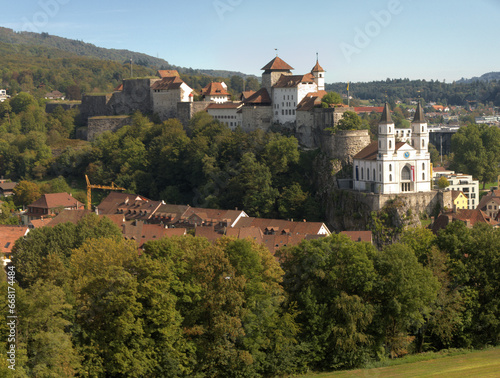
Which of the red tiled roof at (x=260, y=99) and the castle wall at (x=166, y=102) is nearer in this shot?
the red tiled roof at (x=260, y=99)

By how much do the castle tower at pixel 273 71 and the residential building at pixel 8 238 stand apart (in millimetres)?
29666

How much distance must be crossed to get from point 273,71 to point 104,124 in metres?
25.2

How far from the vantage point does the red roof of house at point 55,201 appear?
77875 mm

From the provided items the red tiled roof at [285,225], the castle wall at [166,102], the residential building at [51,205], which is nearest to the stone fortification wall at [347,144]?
the red tiled roof at [285,225]

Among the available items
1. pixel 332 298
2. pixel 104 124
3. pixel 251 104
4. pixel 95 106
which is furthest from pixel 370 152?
pixel 95 106

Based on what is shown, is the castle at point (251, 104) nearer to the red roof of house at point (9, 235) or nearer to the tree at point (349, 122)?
the tree at point (349, 122)

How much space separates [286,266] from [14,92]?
109334mm

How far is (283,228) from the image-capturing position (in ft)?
205

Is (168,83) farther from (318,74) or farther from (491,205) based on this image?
(491,205)

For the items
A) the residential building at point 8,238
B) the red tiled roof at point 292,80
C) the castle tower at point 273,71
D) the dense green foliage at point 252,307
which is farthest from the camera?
the castle tower at point 273,71

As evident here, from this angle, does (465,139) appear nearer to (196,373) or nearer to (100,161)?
(100,161)

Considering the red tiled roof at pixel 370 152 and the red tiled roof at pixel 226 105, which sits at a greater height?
the red tiled roof at pixel 226 105

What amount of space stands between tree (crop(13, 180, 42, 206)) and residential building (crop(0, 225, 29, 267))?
1946cm

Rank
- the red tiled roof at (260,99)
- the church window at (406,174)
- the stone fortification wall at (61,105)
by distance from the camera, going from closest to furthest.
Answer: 1. the church window at (406,174)
2. the red tiled roof at (260,99)
3. the stone fortification wall at (61,105)
